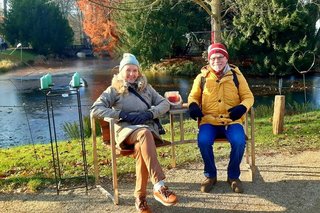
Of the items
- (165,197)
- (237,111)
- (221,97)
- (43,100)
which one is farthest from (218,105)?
(43,100)

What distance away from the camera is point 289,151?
17.8ft

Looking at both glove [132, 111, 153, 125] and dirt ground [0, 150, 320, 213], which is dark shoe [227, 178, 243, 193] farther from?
glove [132, 111, 153, 125]

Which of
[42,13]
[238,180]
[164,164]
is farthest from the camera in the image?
[42,13]

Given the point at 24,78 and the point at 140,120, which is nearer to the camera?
the point at 140,120

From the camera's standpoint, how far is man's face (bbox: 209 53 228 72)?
166 inches

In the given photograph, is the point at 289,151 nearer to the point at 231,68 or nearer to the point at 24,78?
the point at 231,68

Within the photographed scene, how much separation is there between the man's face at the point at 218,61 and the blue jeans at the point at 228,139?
61 centimetres

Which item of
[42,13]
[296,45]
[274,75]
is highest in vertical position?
[42,13]

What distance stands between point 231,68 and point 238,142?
85cm

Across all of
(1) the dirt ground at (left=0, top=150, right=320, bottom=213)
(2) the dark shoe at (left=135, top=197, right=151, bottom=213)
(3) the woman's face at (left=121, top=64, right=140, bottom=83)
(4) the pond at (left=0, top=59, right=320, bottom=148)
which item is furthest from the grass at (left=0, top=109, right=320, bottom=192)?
(4) the pond at (left=0, top=59, right=320, bottom=148)

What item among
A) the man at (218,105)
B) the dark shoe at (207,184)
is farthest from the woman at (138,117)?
the dark shoe at (207,184)

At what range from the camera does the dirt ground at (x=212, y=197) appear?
3.74 m

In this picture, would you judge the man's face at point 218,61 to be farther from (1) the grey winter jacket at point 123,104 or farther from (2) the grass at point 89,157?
(2) the grass at point 89,157

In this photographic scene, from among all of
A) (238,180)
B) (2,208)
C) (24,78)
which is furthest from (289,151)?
(24,78)
